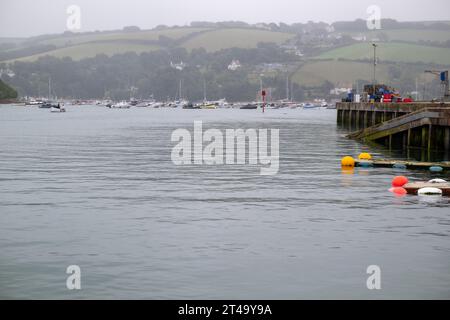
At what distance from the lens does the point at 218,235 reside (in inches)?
1093

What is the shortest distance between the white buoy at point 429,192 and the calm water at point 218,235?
1.02m

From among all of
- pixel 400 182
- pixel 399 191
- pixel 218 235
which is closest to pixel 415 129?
pixel 400 182

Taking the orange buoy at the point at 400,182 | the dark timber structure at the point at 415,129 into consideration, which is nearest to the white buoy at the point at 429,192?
the orange buoy at the point at 400,182

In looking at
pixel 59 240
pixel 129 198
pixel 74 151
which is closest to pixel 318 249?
pixel 59 240

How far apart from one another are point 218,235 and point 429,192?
13.7 meters

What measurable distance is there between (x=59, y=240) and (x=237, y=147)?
45.7 meters

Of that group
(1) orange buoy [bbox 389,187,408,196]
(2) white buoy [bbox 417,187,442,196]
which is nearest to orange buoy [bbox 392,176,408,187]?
(1) orange buoy [bbox 389,187,408,196]

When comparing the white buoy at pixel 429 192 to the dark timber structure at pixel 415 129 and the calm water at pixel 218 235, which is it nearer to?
the calm water at pixel 218 235

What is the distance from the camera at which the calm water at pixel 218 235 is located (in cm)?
2153

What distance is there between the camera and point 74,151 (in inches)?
2608

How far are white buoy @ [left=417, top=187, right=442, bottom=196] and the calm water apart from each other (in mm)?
1016

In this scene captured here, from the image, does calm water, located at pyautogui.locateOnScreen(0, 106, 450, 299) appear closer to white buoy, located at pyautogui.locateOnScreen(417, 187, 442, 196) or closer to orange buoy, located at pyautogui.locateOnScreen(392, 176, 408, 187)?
orange buoy, located at pyautogui.locateOnScreen(392, 176, 408, 187)

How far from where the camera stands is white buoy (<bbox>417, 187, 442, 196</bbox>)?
122ft
